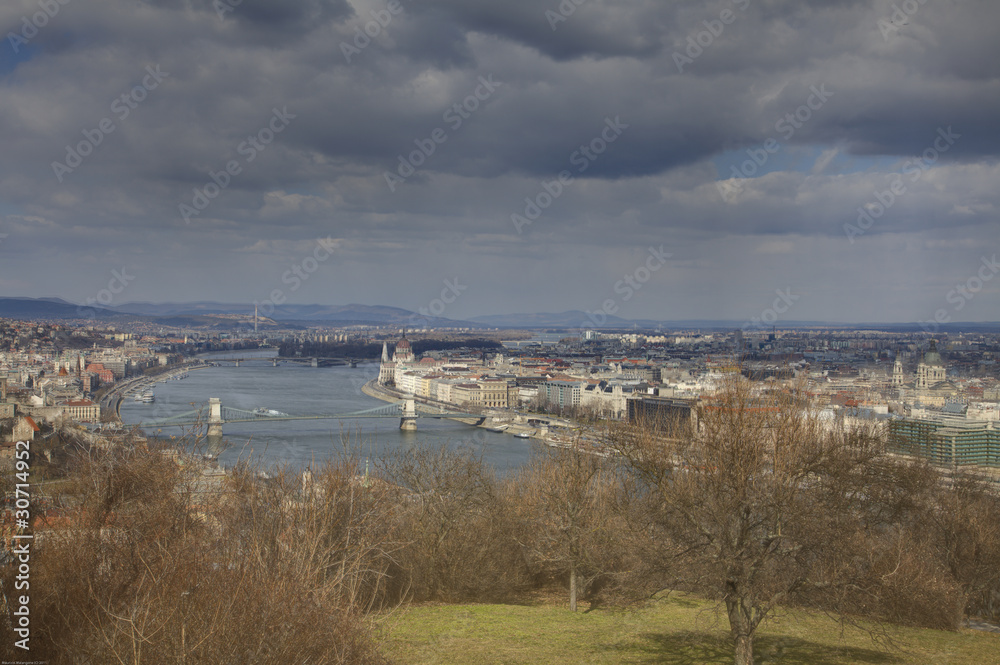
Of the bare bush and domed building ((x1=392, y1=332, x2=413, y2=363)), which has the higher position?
the bare bush

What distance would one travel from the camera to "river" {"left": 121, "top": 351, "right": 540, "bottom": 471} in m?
17.4

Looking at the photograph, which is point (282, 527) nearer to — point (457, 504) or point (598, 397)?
point (457, 504)

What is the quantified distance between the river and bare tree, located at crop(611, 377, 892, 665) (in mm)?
4127

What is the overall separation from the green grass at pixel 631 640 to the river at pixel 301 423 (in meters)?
2.67

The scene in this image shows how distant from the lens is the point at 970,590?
6418mm

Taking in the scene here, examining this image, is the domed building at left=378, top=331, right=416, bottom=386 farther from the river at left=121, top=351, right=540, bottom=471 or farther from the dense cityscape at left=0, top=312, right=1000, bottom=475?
the river at left=121, top=351, right=540, bottom=471

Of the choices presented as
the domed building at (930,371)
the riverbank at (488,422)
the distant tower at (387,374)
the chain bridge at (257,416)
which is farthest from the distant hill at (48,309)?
the domed building at (930,371)

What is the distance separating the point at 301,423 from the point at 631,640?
898 inches

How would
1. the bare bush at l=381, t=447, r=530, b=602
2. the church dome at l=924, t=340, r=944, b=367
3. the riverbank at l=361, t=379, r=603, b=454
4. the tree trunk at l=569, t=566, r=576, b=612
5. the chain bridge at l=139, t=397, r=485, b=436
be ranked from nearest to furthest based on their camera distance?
the tree trunk at l=569, t=566, r=576, b=612, the bare bush at l=381, t=447, r=530, b=602, the chain bridge at l=139, t=397, r=485, b=436, the riverbank at l=361, t=379, r=603, b=454, the church dome at l=924, t=340, r=944, b=367

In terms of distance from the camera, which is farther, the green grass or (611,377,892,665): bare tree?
the green grass

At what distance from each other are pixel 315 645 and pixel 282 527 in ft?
5.64

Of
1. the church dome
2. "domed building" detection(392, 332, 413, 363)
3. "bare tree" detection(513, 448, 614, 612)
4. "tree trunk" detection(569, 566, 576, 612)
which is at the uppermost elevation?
the church dome

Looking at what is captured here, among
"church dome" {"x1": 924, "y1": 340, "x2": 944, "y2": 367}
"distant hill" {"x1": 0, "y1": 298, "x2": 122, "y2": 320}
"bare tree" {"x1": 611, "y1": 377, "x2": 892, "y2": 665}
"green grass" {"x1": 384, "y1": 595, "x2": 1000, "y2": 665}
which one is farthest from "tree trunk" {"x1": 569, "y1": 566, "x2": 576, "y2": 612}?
"distant hill" {"x1": 0, "y1": 298, "x2": 122, "y2": 320}

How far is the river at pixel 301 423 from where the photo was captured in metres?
17.4
